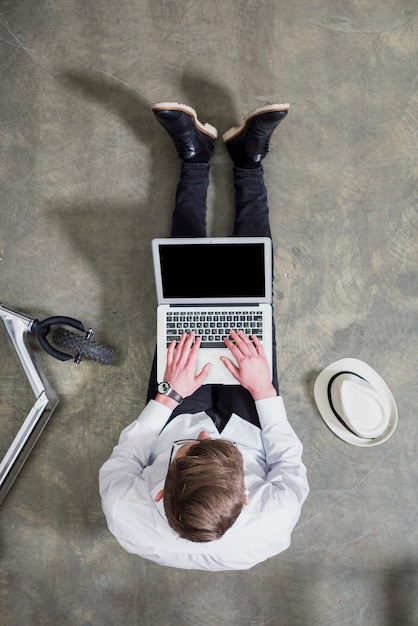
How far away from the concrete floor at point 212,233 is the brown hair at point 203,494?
0.91m

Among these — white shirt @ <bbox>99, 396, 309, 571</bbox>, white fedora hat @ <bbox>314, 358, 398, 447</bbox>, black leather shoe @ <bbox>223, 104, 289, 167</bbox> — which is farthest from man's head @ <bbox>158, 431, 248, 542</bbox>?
black leather shoe @ <bbox>223, 104, 289, 167</bbox>

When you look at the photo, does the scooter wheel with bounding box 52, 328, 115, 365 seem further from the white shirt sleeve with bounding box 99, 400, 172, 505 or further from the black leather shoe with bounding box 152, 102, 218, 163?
the black leather shoe with bounding box 152, 102, 218, 163

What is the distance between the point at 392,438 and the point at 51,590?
75.4 inches

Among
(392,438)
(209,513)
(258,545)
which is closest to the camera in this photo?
(209,513)

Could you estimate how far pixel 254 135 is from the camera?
2168 mm

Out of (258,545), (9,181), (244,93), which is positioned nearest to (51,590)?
(258,545)

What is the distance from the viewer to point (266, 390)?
1908mm

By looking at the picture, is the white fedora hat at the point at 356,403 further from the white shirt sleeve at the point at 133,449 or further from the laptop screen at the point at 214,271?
the white shirt sleeve at the point at 133,449

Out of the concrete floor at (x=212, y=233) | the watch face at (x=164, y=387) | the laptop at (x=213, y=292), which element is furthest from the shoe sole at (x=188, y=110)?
the watch face at (x=164, y=387)

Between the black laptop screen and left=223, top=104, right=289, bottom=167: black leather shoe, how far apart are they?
0.66 meters

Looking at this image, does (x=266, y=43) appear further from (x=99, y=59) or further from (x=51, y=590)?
(x=51, y=590)

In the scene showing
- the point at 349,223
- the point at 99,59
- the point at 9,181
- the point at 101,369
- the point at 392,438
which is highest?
the point at 99,59

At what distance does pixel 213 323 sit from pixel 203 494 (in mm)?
779

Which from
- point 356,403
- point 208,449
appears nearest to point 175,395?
point 208,449
